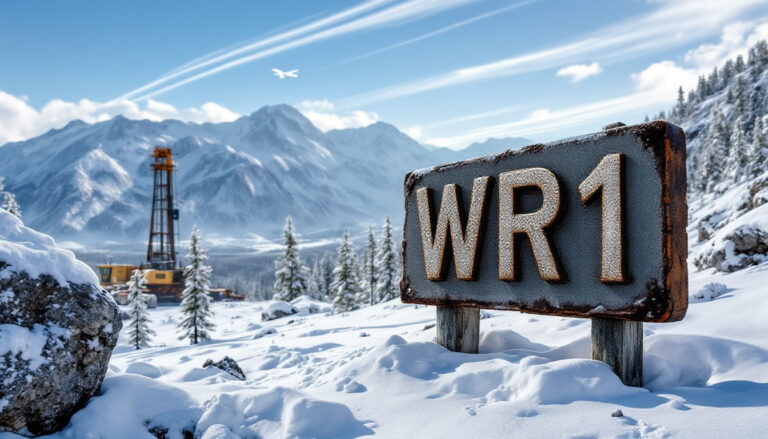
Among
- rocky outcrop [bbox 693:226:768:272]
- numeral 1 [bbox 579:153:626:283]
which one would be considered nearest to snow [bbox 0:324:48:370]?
numeral 1 [bbox 579:153:626:283]

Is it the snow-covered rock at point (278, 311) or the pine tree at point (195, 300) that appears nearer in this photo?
the pine tree at point (195, 300)

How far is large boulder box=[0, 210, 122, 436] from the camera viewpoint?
4.74 m

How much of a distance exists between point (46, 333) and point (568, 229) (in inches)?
228

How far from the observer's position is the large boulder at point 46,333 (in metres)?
4.74

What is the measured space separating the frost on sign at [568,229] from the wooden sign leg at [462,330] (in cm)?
22

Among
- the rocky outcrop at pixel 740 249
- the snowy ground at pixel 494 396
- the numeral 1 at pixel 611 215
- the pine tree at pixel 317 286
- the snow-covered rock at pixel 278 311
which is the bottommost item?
the pine tree at pixel 317 286

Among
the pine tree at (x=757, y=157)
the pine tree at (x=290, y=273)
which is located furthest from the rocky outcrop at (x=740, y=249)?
the pine tree at (x=757, y=157)

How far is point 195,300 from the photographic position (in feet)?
82.4

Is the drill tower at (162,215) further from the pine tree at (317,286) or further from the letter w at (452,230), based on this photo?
the letter w at (452,230)

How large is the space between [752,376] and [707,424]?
1.48 meters

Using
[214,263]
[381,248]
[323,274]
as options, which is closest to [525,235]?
[381,248]

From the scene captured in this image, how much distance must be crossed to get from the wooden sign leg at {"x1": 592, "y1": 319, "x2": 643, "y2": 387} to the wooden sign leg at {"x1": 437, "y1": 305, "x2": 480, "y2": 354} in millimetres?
1828

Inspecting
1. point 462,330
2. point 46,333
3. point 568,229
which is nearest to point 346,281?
point 462,330

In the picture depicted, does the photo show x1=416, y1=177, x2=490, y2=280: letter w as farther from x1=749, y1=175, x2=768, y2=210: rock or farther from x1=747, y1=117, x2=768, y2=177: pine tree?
x1=747, y1=117, x2=768, y2=177: pine tree
